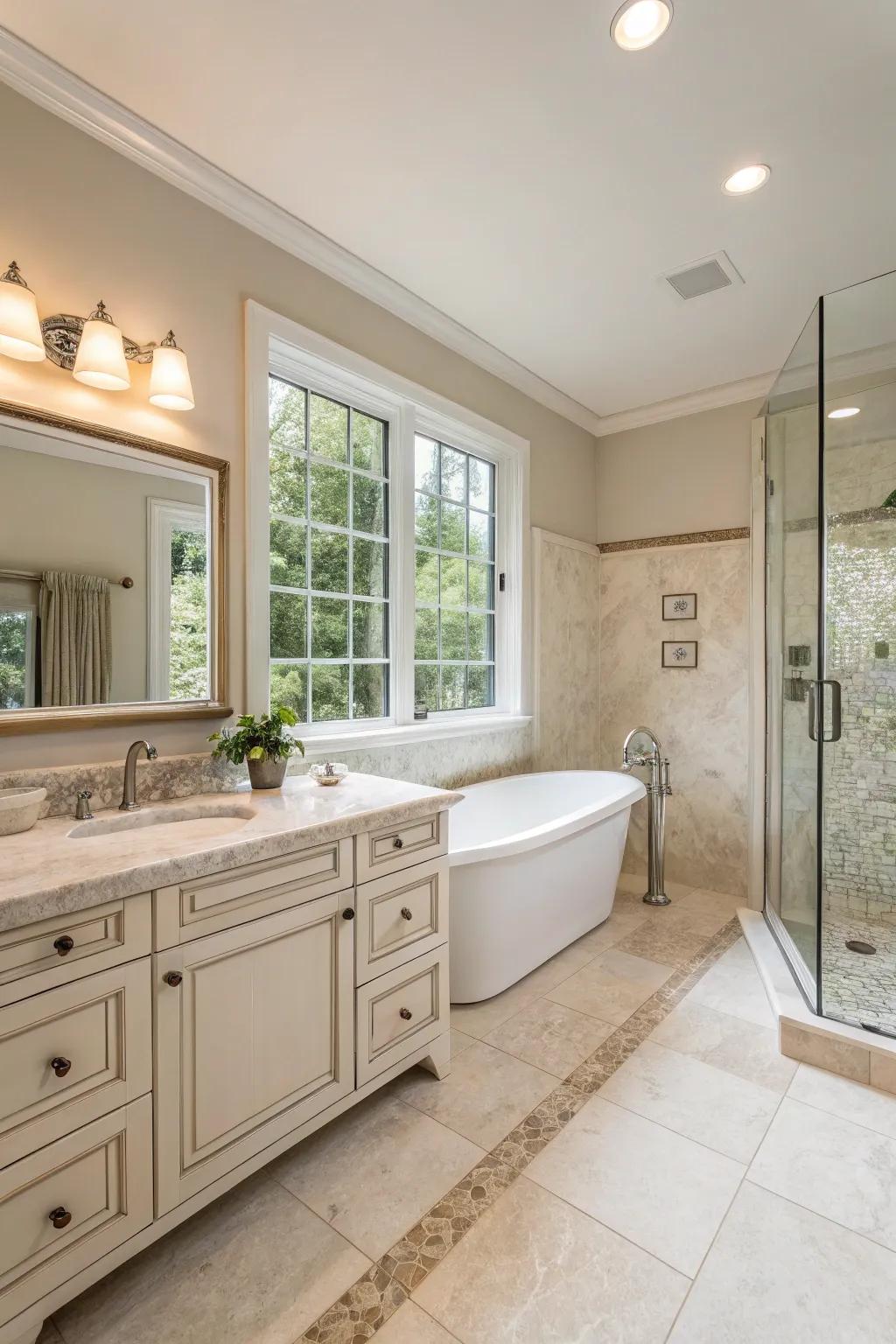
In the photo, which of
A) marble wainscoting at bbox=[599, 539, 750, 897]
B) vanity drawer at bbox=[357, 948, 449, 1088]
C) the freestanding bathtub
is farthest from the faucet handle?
marble wainscoting at bbox=[599, 539, 750, 897]

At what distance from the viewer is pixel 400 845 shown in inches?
70.2

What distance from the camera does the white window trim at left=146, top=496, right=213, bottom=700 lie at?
187 centimetres

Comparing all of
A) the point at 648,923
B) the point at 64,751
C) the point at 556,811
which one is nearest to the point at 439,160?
→ the point at 64,751

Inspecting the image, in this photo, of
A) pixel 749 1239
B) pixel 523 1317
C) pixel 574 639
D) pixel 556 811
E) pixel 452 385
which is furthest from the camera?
pixel 574 639

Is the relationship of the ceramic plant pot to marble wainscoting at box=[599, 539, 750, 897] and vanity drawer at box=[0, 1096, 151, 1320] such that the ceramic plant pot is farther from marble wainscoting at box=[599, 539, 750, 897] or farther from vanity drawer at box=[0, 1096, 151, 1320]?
marble wainscoting at box=[599, 539, 750, 897]

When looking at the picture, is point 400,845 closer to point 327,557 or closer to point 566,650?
point 327,557

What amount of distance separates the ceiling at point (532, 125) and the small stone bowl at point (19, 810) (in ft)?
5.89

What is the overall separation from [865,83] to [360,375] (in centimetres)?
170

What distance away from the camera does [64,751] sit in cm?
170

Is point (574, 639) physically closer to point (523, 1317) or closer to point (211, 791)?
point (211, 791)

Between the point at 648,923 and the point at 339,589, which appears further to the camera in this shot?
the point at 648,923

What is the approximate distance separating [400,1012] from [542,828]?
2.90 feet

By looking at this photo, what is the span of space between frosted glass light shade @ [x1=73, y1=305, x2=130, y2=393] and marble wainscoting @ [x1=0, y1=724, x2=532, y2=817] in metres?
1.01

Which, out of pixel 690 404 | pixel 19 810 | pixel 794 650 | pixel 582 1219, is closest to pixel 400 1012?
pixel 582 1219
